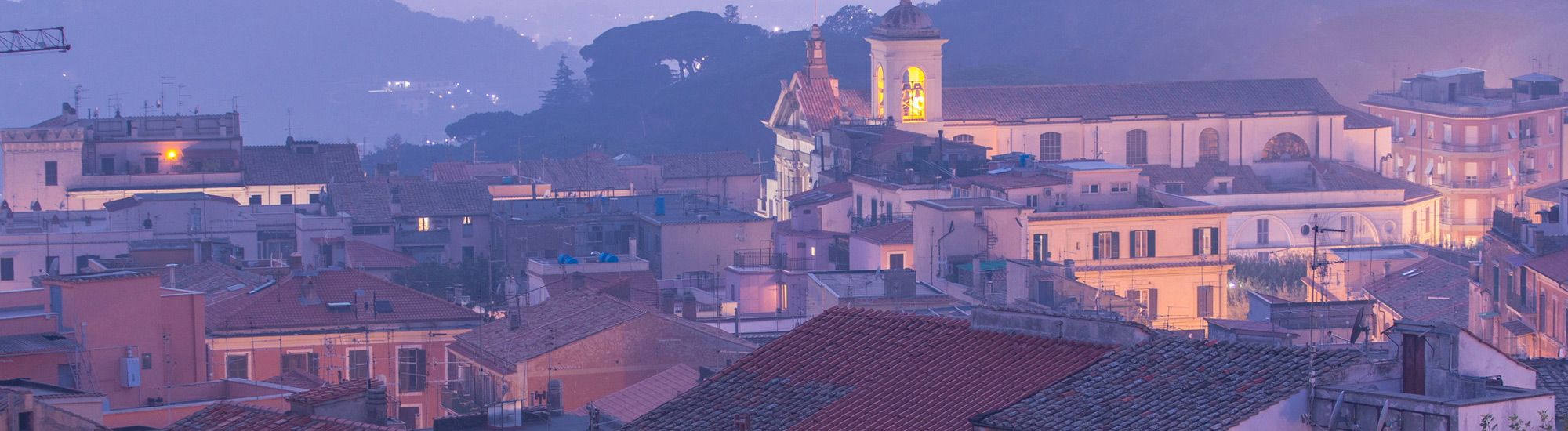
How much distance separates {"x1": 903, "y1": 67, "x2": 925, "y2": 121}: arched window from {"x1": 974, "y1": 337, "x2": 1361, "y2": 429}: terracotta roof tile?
155 feet

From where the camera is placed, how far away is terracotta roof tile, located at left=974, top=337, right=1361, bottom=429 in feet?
35.4

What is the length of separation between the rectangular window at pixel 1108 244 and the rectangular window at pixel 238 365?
17897mm

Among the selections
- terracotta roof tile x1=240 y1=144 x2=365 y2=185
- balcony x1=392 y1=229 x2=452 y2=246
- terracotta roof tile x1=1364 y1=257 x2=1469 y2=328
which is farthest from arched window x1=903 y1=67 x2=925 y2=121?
terracotta roof tile x1=1364 y1=257 x2=1469 y2=328

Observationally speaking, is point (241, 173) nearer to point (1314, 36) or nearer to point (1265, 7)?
point (1314, 36)

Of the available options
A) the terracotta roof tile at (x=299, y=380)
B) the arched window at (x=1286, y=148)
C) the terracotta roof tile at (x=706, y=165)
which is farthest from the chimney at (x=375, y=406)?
the terracotta roof tile at (x=706, y=165)

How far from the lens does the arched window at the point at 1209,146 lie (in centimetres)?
6162

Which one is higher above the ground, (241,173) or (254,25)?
(254,25)

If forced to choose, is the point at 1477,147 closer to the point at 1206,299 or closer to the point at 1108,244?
the point at 1206,299

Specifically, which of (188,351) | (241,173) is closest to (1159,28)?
(241,173)

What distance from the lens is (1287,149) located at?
203ft

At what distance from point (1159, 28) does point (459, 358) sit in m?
98.3

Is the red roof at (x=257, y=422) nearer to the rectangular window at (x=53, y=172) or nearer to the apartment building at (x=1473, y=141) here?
the rectangular window at (x=53, y=172)

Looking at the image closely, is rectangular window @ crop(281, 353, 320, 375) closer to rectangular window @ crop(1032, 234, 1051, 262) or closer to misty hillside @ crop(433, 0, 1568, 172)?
rectangular window @ crop(1032, 234, 1051, 262)

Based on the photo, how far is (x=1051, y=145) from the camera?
60750 mm
